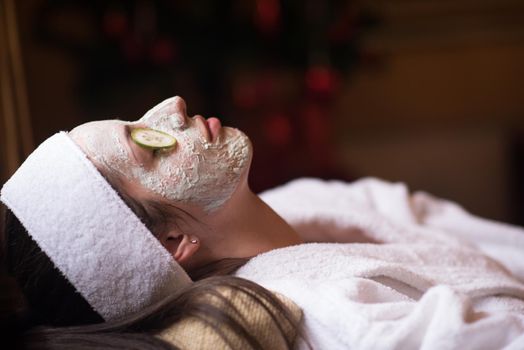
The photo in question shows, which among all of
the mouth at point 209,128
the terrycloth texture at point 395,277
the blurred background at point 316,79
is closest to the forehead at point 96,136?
the mouth at point 209,128

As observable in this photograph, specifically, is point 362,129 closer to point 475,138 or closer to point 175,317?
point 475,138

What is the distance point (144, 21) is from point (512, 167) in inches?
72.7

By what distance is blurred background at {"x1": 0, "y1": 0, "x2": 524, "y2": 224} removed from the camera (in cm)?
262

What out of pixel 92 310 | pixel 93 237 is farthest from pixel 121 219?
pixel 92 310

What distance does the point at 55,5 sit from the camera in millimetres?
2678

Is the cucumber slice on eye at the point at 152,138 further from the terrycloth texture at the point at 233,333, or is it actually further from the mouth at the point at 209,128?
the terrycloth texture at the point at 233,333

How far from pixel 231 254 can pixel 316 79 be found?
5.69 feet

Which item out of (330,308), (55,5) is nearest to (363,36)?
(55,5)

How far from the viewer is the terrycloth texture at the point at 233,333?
85cm

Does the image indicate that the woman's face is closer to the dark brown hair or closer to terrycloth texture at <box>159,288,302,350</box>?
the dark brown hair

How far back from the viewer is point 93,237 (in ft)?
3.09

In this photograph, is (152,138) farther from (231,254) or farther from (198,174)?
(231,254)

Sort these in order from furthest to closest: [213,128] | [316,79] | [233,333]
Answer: [316,79] < [213,128] < [233,333]

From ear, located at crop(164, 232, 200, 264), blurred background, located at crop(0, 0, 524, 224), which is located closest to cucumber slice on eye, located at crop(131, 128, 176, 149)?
ear, located at crop(164, 232, 200, 264)
